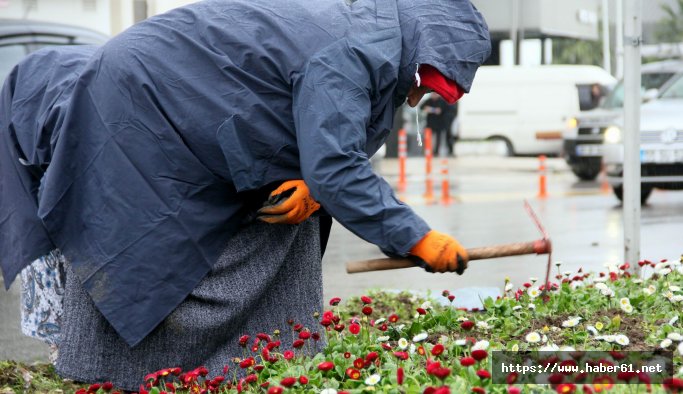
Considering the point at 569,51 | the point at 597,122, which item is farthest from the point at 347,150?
the point at 569,51

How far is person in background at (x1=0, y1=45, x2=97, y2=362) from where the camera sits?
4.19 m

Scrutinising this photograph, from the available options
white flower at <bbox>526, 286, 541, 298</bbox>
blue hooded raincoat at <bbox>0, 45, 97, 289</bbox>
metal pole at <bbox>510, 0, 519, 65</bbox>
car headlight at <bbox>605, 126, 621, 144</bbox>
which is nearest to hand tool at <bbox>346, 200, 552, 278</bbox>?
white flower at <bbox>526, 286, 541, 298</bbox>

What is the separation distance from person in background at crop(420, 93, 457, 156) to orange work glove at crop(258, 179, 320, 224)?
22.8 metres

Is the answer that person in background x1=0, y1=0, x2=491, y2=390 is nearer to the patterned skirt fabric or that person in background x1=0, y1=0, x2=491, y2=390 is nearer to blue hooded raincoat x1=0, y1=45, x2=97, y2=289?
blue hooded raincoat x1=0, y1=45, x2=97, y2=289

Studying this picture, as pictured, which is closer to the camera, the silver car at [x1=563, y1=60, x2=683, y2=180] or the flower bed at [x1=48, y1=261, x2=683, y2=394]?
the flower bed at [x1=48, y1=261, x2=683, y2=394]

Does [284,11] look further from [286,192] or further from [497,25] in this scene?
[497,25]

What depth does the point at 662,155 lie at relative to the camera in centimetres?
1225

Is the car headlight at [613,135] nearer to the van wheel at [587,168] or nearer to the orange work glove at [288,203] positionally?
the van wheel at [587,168]

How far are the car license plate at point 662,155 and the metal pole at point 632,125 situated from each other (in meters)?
6.57

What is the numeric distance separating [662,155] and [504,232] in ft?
8.49

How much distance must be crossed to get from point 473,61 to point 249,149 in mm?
810

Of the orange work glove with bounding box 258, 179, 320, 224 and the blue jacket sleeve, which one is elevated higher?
the blue jacket sleeve

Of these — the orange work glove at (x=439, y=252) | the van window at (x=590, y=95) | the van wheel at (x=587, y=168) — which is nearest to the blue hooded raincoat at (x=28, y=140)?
the orange work glove at (x=439, y=252)

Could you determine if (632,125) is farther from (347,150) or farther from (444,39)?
(347,150)
